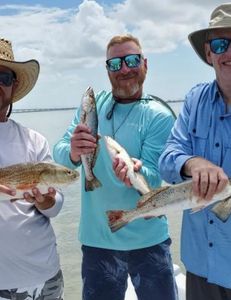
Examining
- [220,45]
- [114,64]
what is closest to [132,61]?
[114,64]

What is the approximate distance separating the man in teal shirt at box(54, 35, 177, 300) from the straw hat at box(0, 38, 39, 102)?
0.65m

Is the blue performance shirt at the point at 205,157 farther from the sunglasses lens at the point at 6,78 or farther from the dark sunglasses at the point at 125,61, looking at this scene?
the sunglasses lens at the point at 6,78

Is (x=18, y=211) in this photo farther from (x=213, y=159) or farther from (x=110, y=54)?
(x=110, y=54)

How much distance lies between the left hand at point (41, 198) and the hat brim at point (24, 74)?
917 mm

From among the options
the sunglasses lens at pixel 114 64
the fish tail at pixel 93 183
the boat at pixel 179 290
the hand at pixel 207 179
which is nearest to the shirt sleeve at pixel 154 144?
the fish tail at pixel 93 183

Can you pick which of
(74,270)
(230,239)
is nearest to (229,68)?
(230,239)

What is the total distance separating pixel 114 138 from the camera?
430cm

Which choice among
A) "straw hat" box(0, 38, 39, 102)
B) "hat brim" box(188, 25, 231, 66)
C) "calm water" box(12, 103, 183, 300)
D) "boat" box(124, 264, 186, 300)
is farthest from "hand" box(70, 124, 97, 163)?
"calm water" box(12, 103, 183, 300)

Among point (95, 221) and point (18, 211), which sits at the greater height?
point (18, 211)

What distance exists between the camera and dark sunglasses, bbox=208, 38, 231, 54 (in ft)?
10.1

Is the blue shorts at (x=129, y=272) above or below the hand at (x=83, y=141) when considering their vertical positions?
below

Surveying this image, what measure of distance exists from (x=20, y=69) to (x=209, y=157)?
5.44 feet

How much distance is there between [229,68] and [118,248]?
6.40ft

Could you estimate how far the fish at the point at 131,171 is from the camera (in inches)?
154
